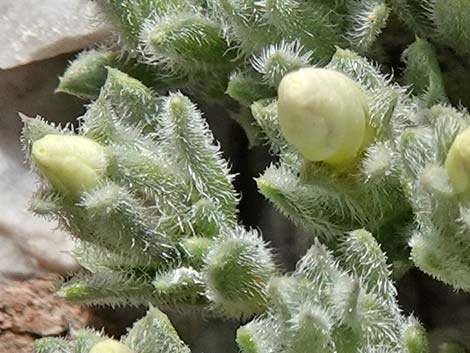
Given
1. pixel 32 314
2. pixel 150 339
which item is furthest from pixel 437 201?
pixel 32 314

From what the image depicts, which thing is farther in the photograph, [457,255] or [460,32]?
[460,32]

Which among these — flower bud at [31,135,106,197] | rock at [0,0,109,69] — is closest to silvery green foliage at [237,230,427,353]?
flower bud at [31,135,106,197]

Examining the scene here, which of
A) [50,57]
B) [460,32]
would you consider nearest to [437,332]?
[460,32]

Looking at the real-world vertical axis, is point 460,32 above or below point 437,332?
above

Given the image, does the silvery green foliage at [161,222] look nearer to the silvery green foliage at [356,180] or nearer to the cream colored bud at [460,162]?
the silvery green foliage at [356,180]

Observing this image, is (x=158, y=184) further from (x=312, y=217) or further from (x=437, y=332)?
(x=437, y=332)

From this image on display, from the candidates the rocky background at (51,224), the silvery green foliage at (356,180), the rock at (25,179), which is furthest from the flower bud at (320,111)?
the rock at (25,179)
